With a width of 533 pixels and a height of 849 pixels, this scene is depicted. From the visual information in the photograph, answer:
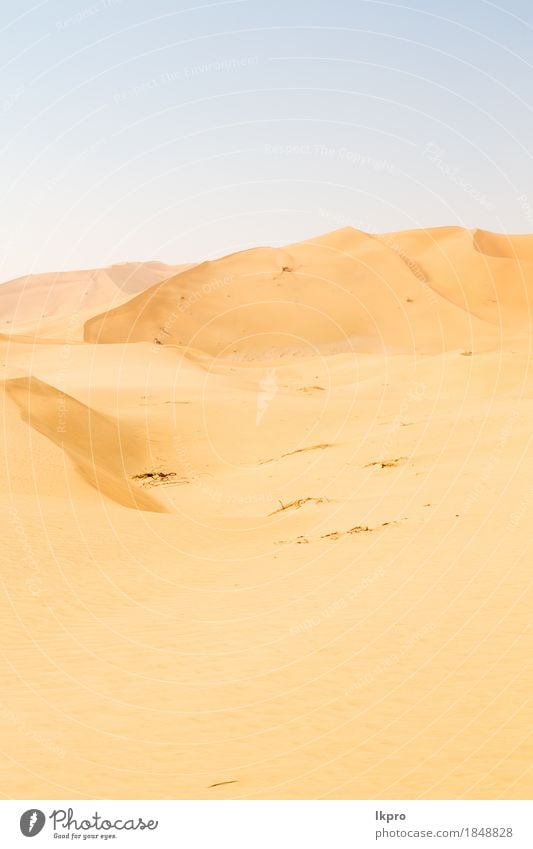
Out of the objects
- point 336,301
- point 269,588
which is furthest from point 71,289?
point 269,588

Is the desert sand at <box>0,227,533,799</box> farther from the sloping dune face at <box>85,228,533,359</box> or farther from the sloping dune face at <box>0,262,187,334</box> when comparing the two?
the sloping dune face at <box>0,262,187,334</box>

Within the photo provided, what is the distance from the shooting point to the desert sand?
7070 millimetres

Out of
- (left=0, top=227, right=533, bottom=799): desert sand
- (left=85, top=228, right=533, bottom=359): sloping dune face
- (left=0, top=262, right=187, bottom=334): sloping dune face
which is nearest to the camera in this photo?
(left=0, top=227, right=533, bottom=799): desert sand

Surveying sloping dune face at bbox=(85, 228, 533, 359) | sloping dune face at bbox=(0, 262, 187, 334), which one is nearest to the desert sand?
sloping dune face at bbox=(85, 228, 533, 359)

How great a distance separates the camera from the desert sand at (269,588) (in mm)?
7070

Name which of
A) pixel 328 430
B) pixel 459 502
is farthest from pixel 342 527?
pixel 328 430

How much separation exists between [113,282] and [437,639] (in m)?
134

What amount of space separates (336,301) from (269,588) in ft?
153

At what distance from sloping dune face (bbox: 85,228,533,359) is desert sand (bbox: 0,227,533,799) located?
58.1 feet

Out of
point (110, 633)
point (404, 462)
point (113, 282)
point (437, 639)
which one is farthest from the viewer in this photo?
point (113, 282)

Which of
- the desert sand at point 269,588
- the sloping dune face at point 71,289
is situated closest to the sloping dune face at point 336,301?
the desert sand at point 269,588

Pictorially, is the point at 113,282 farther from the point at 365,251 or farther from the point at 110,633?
the point at 110,633

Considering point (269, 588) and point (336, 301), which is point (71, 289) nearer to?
point (336, 301)

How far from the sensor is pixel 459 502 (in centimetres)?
1510
